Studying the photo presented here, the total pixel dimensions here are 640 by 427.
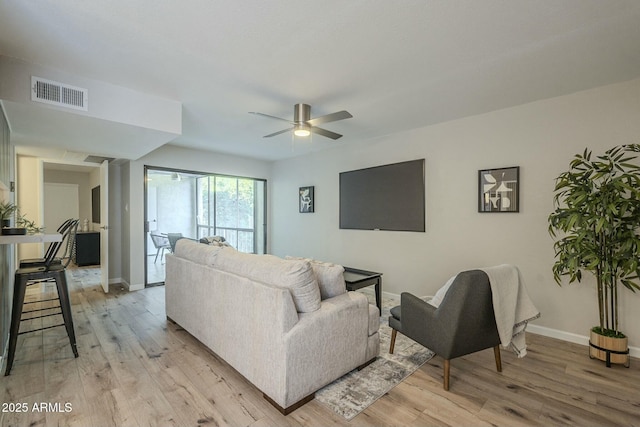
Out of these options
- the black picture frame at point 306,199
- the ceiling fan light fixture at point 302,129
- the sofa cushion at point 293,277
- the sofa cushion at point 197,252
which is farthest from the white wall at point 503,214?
the sofa cushion at point 197,252

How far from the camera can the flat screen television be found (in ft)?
23.1

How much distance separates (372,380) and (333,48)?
8.25 feet

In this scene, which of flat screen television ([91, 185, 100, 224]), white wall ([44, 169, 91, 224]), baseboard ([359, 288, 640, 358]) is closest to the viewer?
baseboard ([359, 288, 640, 358])

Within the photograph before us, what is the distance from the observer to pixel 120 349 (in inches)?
105

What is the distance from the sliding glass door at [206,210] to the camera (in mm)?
6352

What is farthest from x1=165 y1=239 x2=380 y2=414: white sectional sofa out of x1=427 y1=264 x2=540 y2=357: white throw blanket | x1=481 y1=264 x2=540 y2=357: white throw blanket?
x1=481 y1=264 x2=540 y2=357: white throw blanket

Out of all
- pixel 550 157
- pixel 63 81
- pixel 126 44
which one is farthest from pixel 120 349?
pixel 550 157

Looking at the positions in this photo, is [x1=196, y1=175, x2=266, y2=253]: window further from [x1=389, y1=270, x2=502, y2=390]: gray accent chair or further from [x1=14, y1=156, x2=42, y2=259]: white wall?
[x1=389, y1=270, x2=502, y2=390]: gray accent chair

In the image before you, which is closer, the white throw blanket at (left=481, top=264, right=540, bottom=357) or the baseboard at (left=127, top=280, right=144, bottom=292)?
the white throw blanket at (left=481, top=264, right=540, bottom=357)

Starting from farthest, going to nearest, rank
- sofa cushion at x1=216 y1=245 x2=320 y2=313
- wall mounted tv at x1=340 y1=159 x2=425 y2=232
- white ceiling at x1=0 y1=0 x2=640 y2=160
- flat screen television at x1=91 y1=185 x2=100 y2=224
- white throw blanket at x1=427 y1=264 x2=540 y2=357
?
1. flat screen television at x1=91 y1=185 x2=100 y2=224
2. wall mounted tv at x1=340 y1=159 x2=425 y2=232
3. white throw blanket at x1=427 y1=264 x2=540 y2=357
4. sofa cushion at x1=216 y1=245 x2=320 y2=313
5. white ceiling at x1=0 y1=0 x2=640 y2=160

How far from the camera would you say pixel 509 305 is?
6.95ft

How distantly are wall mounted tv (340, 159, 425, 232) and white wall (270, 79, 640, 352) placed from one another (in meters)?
0.12

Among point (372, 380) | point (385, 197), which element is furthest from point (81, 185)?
point (372, 380)

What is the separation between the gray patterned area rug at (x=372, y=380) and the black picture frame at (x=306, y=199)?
10.5 feet
